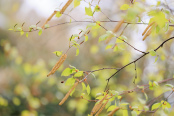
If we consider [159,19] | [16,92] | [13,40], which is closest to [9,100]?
[16,92]

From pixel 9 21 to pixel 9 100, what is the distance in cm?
168

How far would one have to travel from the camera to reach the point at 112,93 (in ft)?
2.97

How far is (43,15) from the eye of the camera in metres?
3.76

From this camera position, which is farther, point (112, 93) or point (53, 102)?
point (53, 102)

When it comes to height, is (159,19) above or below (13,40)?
below

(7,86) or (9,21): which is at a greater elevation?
(9,21)

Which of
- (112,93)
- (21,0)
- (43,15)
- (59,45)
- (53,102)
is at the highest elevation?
(21,0)

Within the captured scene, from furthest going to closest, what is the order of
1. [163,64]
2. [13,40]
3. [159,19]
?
1. [13,40]
2. [163,64]
3. [159,19]

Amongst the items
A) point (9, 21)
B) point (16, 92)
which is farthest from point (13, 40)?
point (16, 92)

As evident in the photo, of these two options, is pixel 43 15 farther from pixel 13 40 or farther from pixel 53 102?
pixel 53 102

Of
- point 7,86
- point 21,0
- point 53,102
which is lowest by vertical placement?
point 53,102

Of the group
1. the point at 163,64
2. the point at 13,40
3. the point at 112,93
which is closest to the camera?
the point at 112,93

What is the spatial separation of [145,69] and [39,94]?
1683 mm

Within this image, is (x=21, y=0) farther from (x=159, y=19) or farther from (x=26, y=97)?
(x=159, y=19)
